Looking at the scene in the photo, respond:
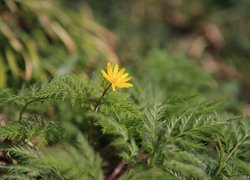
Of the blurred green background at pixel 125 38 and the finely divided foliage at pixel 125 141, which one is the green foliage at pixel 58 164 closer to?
the finely divided foliage at pixel 125 141

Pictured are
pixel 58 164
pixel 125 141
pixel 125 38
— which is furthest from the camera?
pixel 125 38

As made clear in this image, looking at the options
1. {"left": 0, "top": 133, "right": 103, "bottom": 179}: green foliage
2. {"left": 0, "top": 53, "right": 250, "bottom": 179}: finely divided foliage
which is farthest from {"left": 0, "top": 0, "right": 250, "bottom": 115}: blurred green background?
{"left": 0, "top": 133, "right": 103, "bottom": 179}: green foliage

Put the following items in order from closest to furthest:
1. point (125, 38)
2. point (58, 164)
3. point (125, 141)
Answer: point (58, 164)
point (125, 141)
point (125, 38)

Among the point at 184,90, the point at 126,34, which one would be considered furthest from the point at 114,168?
the point at 126,34

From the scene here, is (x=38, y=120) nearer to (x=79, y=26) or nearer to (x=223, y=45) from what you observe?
(x=79, y=26)

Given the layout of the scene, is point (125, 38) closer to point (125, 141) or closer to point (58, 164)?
point (125, 141)

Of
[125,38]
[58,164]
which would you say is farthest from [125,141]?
[125,38]

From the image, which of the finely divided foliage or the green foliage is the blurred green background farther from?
the green foliage
